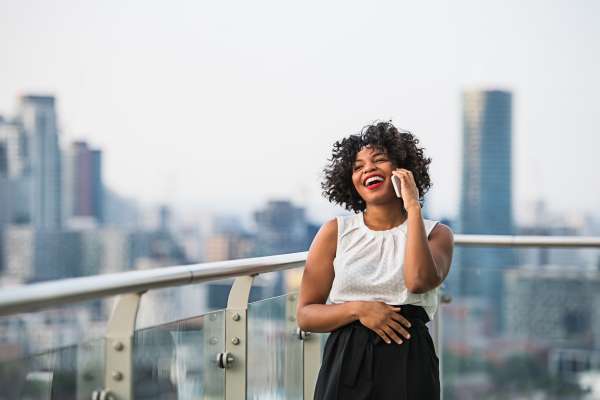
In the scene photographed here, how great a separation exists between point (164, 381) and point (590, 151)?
4055cm

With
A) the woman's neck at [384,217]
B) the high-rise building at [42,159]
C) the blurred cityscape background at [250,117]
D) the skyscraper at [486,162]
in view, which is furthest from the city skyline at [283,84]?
the woman's neck at [384,217]

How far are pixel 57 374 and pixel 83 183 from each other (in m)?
49.0

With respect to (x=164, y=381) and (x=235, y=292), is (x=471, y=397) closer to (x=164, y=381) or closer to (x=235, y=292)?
(x=235, y=292)

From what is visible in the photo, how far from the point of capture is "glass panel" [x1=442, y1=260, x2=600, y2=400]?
10.4 feet

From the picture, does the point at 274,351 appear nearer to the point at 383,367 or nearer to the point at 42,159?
the point at 383,367

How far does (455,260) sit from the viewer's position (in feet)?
10.2

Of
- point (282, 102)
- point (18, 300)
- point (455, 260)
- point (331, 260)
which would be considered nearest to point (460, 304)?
point (455, 260)

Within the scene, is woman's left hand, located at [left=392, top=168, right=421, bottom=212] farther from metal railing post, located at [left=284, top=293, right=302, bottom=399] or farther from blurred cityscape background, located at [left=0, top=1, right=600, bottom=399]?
blurred cityscape background, located at [left=0, top=1, right=600, bottom=399]

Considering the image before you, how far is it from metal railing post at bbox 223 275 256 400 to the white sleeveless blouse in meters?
0.29

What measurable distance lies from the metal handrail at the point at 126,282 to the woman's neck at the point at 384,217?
13.8 inches

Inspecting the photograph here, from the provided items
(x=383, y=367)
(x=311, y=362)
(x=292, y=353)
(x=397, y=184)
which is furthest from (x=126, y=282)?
(x=311, y=362)

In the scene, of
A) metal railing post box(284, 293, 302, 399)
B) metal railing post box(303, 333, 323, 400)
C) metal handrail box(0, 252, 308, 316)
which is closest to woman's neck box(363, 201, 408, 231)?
metal handrail box(0, 252, 308, 316)

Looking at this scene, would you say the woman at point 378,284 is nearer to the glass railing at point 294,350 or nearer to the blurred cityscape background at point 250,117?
the glass railing at point 294,350

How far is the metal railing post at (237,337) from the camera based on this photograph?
1.90 metres
